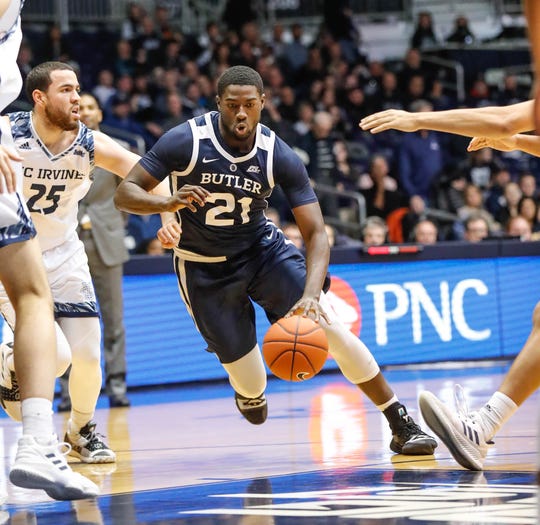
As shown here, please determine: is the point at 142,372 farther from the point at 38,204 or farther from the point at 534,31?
the point at 534,31

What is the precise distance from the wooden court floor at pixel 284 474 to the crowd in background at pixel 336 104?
15.3 ft

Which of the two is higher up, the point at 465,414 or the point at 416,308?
the point at 465,414

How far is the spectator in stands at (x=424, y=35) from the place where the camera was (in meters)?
20.7

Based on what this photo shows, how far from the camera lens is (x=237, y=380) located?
6.89 m

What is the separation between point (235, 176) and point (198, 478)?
159cm

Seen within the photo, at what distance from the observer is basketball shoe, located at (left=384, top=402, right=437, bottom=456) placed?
6.41 meters

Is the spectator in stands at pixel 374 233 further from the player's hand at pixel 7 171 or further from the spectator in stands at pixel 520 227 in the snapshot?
the player's hand at pixel 7 171

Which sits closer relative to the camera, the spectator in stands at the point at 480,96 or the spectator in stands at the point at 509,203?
the spectator in stands at the point at 509,203

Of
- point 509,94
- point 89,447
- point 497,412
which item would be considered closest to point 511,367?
point 497,412

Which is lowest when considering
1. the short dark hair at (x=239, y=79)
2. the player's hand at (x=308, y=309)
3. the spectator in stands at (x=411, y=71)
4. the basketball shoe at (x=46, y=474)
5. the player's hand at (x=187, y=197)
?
the basketball shoe at (x=46, y=474)

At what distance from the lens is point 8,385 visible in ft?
21.8

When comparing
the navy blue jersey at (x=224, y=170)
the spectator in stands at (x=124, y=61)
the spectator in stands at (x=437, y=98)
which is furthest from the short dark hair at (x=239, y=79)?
the spectator in stands at (x=437, y=98)

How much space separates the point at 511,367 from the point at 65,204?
100 inches

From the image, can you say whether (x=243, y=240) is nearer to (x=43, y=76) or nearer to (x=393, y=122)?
(x=43, y=76)
